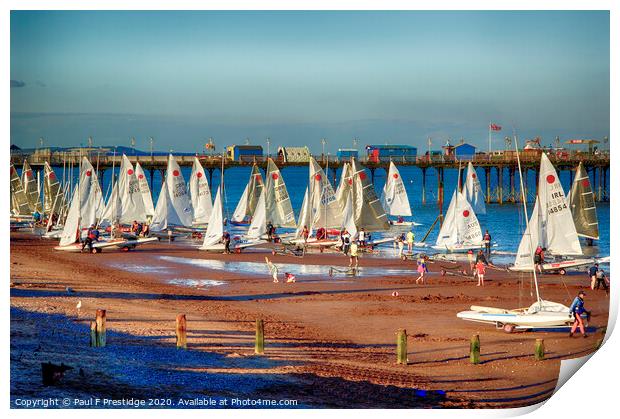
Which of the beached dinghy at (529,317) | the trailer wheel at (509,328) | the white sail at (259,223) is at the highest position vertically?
the white sail at (259,223)

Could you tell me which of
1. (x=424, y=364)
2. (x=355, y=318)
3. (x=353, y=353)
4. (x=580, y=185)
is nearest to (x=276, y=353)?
(x=353, y=353)

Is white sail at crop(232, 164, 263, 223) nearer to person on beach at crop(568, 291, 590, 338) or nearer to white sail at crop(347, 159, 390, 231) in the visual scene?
white sail at crop(347, 159, 390, 231)

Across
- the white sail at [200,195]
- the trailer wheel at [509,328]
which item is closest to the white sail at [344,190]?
the white sail at [200,195]

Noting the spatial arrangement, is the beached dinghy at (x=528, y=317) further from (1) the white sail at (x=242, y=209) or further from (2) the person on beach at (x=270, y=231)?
(1) the white sail at (x=242, y=209)

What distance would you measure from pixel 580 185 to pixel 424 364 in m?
20.7

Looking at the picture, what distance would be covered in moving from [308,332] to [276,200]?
86.0 ft

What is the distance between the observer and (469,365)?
61.4 ft

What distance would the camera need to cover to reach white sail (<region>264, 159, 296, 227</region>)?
46.7 metres

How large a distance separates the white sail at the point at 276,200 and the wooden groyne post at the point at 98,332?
92.8ft

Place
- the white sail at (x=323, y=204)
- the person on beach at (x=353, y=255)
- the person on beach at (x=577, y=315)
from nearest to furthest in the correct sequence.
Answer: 1. the person on beach at (x=577, y=315)
2. the person on beach at (x=353, y=255)
3. the white sail at (x=323, y=204)

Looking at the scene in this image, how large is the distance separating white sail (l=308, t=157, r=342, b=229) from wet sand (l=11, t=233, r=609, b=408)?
33.3 feet

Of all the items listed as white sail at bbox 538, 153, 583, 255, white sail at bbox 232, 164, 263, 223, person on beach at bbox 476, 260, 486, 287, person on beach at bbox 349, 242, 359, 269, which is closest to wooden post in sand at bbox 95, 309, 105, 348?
person on beach at bbox 476, 260, 486, 287

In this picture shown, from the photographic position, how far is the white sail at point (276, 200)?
46719mm

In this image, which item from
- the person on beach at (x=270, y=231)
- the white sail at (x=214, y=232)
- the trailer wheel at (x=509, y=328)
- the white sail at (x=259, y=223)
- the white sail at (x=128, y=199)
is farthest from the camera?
the white sail at (x=128, y=199)
